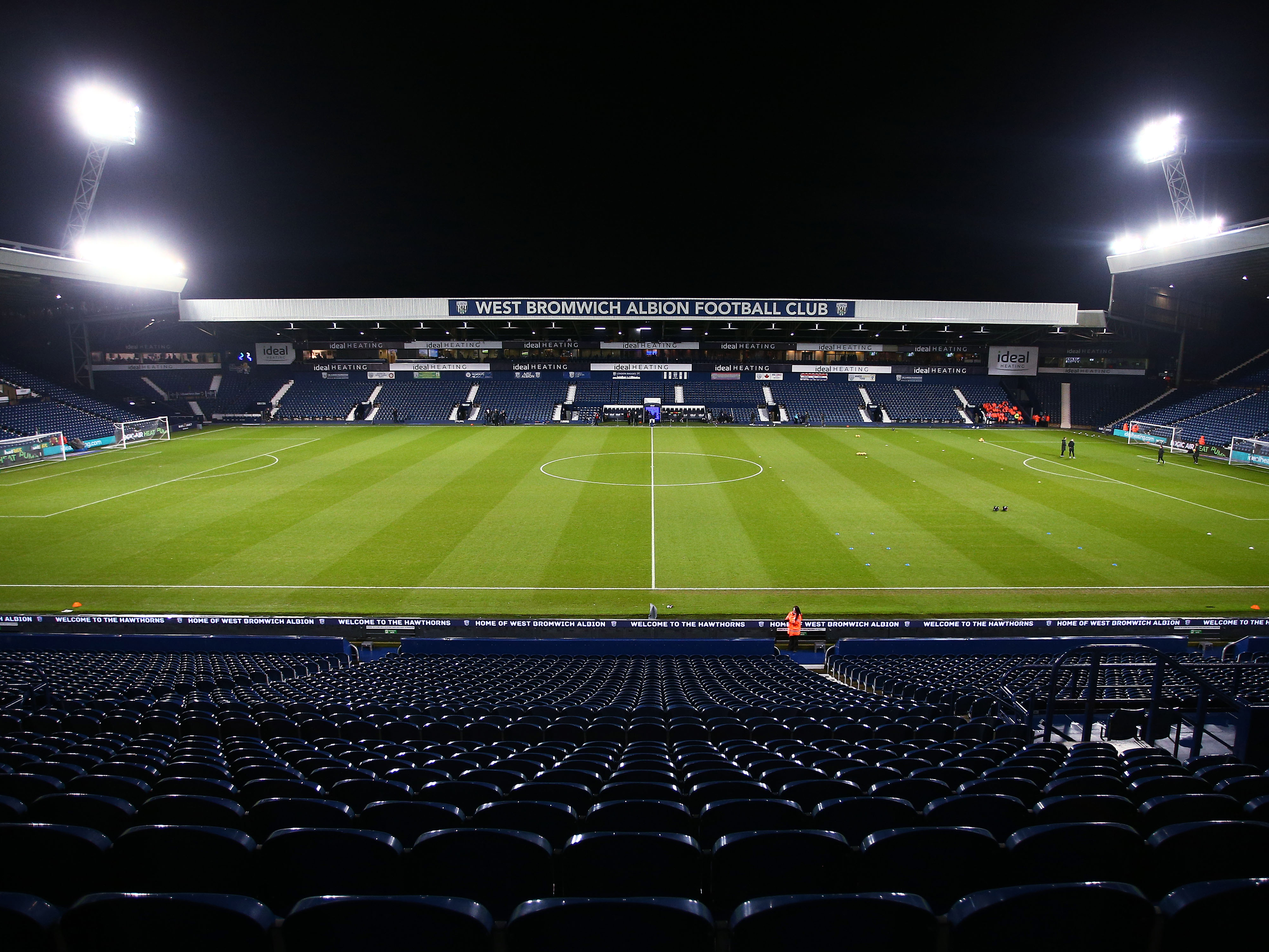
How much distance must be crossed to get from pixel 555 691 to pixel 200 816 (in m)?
8.05

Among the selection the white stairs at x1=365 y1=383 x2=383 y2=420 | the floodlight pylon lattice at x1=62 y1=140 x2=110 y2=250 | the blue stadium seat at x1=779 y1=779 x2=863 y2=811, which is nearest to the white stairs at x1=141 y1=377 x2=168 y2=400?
the white stairs at x1=365 y1=383 x2=383 y2=420

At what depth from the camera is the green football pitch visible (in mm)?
18594

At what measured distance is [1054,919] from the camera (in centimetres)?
192

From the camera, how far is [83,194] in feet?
148

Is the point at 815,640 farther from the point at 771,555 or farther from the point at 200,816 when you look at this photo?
the point at 200,816

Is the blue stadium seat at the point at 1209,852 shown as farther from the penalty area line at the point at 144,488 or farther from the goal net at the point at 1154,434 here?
the goal net at the point at 1154,434

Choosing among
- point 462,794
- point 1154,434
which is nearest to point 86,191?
point 462,794

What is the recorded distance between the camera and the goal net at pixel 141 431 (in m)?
45.3

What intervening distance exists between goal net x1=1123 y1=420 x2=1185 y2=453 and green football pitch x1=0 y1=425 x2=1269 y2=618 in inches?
141

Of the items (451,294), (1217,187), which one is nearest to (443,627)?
(451,294)

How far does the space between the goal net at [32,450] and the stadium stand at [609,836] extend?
42.0 m

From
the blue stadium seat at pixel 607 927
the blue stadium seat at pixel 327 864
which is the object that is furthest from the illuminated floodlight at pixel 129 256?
the blue stadium seat at pixel 607 927

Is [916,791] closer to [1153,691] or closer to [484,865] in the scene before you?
[484,865]

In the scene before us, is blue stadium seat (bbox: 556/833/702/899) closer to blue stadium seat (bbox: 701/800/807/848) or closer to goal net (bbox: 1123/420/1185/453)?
blue stadium seat (bbox: 701/800/807/848)
